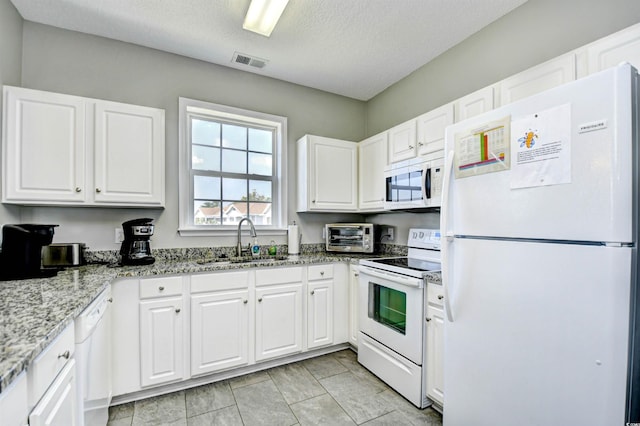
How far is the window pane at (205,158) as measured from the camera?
9.23 feet

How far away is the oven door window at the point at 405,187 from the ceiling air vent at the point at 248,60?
1.64 meters

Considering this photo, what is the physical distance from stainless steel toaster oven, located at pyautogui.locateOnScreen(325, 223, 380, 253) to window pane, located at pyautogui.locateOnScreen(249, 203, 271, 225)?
2.12 feet

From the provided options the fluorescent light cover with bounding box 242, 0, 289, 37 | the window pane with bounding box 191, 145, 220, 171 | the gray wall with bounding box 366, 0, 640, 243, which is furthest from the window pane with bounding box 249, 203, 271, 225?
the fluorescent light cover with bounding box 242, 0, 289, 37

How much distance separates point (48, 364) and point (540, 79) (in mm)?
2597

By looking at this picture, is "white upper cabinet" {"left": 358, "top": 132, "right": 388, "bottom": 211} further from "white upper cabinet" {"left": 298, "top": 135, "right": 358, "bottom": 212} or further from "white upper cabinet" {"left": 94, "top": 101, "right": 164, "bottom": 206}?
"white upper cabinet" {"left": 94, "top": 101, "right": 164, "bottom": 206}

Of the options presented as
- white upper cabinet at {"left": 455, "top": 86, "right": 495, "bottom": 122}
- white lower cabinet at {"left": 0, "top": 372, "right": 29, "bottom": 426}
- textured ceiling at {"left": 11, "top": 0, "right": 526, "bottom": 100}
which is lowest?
white lower cabinet at {"left": 0, "top": 372, "right": 29, "bottom": 426}

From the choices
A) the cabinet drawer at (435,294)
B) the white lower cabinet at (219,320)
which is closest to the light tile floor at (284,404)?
the white lower cabinet at (219,320)

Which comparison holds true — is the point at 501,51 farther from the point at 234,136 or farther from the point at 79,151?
the point at 79,151

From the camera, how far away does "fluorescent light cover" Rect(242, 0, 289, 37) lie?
1.91m

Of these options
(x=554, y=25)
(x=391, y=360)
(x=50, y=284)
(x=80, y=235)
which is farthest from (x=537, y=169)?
(x=80, y=235)

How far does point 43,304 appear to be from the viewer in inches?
45.9

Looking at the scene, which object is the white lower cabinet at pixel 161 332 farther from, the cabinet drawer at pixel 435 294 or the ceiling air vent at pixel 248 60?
the ceiling air vent at pixel 248 60

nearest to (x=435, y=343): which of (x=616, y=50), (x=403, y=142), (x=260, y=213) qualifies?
(x=403, y=142)

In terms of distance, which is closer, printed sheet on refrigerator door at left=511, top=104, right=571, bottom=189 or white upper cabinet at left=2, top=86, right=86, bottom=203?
printed sheet on refrigerator door at left=511, top=104, right=571, bottom=189
